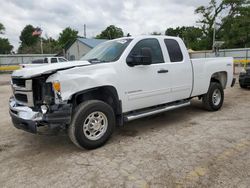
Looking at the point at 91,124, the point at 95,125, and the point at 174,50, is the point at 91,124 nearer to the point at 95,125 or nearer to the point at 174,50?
the point at 95,125

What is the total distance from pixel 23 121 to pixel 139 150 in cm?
194

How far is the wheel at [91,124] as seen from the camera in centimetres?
369

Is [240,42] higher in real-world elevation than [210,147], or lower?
higher

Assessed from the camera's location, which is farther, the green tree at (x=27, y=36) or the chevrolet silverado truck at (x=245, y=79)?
the green tree at (x=27, y=36)

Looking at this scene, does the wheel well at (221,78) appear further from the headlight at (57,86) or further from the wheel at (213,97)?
the headlight at (57,86)

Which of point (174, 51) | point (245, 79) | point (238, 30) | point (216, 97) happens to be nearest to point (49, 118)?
point (174, 51)

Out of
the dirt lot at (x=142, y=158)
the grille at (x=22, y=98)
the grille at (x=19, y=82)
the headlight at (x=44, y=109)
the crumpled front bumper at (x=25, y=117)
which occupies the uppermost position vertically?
the grille at (x=19, y=82)

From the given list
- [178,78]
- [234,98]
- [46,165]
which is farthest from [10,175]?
[234,98]

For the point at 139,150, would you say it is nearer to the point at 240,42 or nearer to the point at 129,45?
the point at 129,45

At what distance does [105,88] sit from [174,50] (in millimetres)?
2052

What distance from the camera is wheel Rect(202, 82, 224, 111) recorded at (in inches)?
243

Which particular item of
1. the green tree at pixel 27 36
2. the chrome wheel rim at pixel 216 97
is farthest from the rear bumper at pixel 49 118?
the green tree at pixel 27 36

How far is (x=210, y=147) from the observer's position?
3902 mm

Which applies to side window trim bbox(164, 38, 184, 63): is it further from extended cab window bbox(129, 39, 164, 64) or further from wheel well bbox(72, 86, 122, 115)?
wheel well bbox(72, 86, 122, 115)
